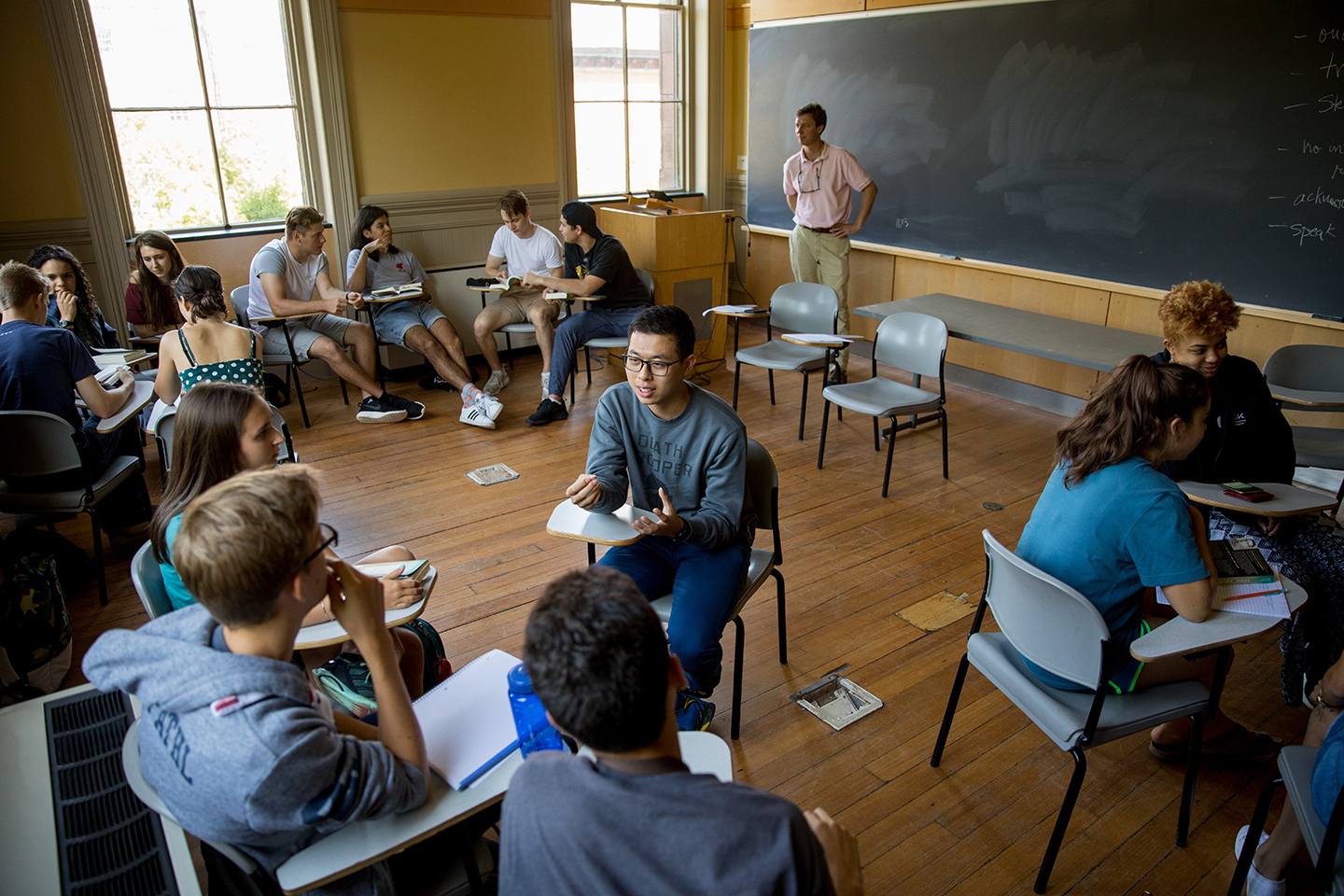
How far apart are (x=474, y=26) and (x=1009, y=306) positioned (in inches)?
165

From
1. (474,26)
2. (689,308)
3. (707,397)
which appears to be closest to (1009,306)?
(689,308)

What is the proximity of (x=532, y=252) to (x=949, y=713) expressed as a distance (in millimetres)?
4450

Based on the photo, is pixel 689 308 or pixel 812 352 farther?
pixel 689 308

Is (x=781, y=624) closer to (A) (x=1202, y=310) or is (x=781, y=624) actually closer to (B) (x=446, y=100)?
(A) (x=1202, y=310)

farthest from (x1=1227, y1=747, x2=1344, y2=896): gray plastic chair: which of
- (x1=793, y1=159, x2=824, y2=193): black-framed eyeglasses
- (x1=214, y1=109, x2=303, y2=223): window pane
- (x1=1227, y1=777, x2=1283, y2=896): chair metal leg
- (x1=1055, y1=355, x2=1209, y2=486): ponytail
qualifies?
(x1=214, y1=109, x2=303, y2=223): window pane

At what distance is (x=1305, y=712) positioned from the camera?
2.61 metres

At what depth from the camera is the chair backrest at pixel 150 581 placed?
1.82 meters

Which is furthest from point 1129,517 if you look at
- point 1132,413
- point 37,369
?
point 37,369

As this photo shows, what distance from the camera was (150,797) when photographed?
4.21 ft

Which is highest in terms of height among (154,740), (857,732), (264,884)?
(154,740)

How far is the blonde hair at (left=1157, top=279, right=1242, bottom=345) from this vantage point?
2627 mm

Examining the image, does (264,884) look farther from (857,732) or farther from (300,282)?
(300,282)

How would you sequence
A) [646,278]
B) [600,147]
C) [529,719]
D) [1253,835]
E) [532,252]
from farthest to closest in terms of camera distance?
[600,147]
[532,252]
[646,278]
[1253,835]
[529,719]

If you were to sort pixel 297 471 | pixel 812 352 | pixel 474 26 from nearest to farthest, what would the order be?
1. pixel 297 471
2. pixel 812 352
3. pixel 474 26
